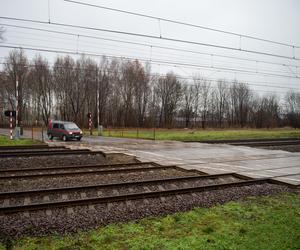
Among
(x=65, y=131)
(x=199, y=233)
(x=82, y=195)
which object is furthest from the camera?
(x=65, y=131)

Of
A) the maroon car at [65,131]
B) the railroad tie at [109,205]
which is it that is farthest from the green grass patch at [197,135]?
the railroad tie at [109,205]

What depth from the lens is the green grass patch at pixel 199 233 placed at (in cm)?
463

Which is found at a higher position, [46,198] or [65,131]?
[65,131]

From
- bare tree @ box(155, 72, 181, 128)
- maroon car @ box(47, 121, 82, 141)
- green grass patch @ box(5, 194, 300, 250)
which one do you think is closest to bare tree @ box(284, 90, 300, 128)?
bare tree @ box(155, 72, 181, 128)

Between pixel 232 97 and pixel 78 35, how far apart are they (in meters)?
86.6

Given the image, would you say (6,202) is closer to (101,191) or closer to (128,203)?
(101,191)

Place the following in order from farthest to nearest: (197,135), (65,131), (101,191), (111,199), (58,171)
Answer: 1. (197,135)
2. (65,131)
3. (58,171)
4. (101,191)
5. (111,199)

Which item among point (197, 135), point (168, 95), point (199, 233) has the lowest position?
point (199, 233)

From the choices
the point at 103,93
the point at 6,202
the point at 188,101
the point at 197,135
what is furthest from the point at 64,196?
the point at 188,101

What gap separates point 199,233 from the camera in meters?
5.20

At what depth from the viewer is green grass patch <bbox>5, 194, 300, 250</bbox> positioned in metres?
4.63

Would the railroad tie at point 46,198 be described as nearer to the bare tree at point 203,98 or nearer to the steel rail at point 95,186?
the steel rail at point 95,186

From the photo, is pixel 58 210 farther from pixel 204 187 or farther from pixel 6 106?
pixel 6 106

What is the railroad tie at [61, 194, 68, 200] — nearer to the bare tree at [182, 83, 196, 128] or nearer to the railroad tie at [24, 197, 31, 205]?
the railroad tie at [24, 197, 31, 205]
